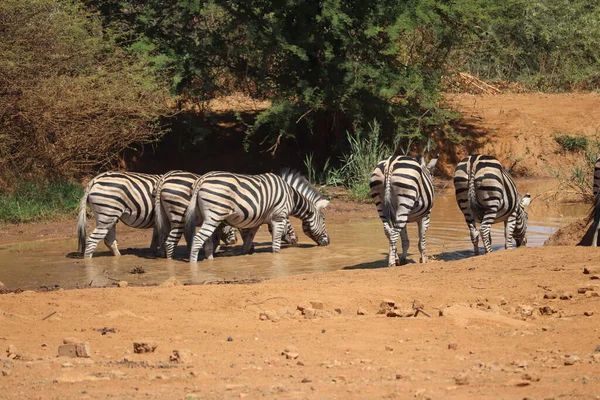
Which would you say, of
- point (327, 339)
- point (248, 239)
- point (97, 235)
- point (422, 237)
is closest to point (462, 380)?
point (327, 339)

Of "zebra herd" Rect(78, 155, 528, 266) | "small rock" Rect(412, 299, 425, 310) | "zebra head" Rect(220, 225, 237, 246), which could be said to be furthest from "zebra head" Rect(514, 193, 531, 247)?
"small rock" Rect(412, 299, 425, 310)

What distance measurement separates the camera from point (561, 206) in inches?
703

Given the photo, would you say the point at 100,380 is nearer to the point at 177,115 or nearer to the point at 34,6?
the point at 34,6

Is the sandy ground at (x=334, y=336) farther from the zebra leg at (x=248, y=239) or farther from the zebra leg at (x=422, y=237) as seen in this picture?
the zebra leg at (x=248, y=239)

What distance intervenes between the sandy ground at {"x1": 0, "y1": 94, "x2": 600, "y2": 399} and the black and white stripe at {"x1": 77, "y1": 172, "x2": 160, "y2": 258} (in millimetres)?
4388

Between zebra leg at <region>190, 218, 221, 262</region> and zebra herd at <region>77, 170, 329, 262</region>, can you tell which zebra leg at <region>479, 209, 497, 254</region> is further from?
zebra leg at <region>190, 218, 221, 262</region>

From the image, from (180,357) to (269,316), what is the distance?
1547mm

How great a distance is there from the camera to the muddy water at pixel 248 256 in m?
11.9

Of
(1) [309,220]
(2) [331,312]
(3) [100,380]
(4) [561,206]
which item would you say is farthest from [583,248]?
(4) [561,206]

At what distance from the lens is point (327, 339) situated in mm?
6715

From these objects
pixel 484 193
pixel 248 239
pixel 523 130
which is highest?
pixel 523 130

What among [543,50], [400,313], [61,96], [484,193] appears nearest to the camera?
[400,313]

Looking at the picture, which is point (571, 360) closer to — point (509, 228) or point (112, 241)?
point (509, 228)

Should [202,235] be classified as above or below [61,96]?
below
